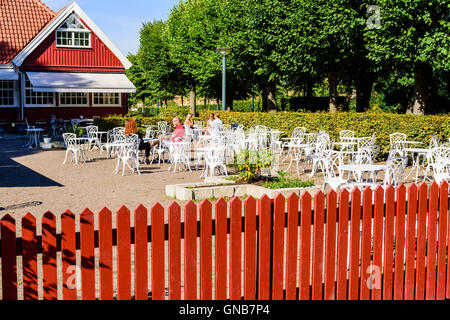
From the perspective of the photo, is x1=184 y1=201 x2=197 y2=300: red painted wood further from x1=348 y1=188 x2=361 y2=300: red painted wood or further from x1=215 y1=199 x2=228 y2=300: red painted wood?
x1=348 y1=188 x2=361 y2=300: red painted wood

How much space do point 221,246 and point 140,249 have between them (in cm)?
63

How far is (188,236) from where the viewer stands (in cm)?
410

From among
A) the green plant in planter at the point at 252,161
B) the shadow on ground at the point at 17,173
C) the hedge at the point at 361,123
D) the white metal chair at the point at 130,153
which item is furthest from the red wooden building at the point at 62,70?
the green plant in planter at the point at 252,161

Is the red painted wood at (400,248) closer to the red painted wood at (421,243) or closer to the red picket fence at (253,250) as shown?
the red picket fence at (253,250)

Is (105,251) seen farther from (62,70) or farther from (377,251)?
(62,70)

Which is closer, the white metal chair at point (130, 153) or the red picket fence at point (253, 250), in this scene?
the red picket fence at point (253, 250)

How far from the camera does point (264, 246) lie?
4.32 metres

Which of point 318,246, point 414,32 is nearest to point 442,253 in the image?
point 318,246

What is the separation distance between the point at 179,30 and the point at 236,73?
37.4 ft

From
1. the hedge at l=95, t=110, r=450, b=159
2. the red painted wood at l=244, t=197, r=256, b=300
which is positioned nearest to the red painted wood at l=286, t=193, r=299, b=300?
the red painted wood at l=244, t=197, r=256, b=300

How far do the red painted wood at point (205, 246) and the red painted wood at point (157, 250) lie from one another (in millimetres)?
306

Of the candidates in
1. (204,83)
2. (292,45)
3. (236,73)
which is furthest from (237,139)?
(204,83)

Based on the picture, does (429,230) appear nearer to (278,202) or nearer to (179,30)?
(278,202)

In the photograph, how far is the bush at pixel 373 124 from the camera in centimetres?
1684
